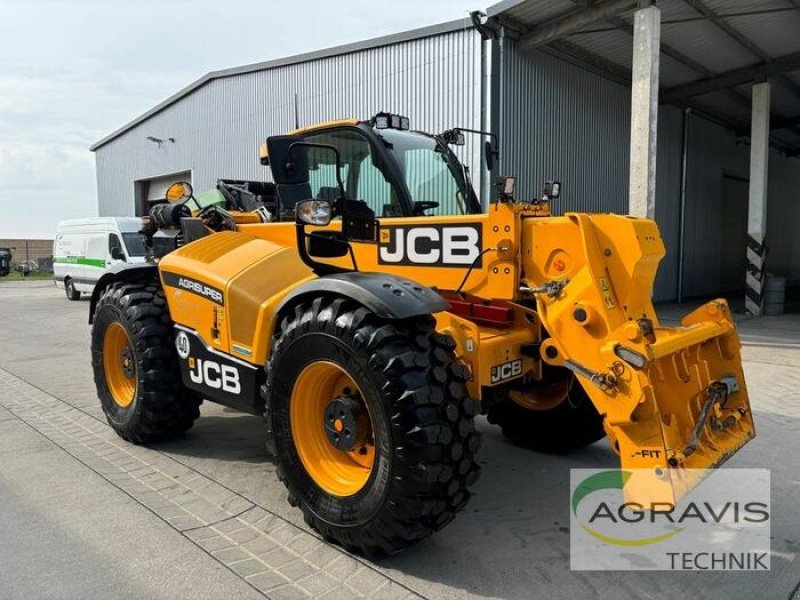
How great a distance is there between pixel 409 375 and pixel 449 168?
2.42 meters

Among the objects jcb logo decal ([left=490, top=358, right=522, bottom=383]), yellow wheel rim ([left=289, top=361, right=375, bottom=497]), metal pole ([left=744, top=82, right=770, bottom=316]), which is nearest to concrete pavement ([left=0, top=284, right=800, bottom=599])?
yellow wheel rim ([left=289, top=361, right=375, bottom=497])

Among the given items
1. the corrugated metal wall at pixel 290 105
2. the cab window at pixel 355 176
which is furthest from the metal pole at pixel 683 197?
the cab window at pixel 355 176

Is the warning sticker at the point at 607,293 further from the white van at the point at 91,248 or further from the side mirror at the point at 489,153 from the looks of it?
the white van at the point at 91,248

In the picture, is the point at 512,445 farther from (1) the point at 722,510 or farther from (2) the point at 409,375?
(2) the point at 409,375

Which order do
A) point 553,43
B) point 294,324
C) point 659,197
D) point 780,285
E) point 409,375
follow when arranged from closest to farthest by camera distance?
point 409,375 < point 294,324 < point 553,43 < point 780,285 < point 659,197

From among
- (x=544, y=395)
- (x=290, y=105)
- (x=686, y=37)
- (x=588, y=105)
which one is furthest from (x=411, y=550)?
(x=290, y=105)

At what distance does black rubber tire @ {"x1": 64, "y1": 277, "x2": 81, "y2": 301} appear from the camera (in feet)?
59.0

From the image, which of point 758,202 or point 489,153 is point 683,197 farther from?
point 489,153

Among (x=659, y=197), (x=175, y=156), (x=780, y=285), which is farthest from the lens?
(x=175, y=156)

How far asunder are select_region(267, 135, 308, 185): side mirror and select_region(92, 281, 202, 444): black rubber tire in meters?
1.42

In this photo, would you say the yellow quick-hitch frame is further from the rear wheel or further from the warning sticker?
the rear wheel

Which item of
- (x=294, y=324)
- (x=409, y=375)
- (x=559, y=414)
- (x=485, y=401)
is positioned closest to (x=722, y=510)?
(x=559, y=414)

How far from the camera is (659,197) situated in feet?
53.7

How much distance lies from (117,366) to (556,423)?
343 centimetres
